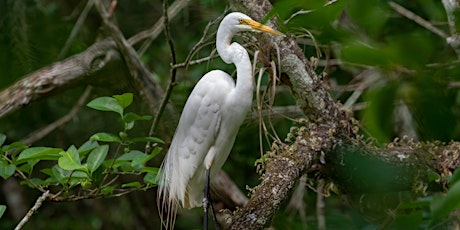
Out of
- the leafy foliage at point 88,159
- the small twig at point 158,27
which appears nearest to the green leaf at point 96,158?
the leafy foliage at point 88,159

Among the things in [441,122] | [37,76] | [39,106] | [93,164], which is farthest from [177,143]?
[441,122]

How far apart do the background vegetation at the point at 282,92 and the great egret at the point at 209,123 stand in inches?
4.6

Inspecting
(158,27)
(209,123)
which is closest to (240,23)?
(209,123)

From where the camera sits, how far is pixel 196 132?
1.89 metres

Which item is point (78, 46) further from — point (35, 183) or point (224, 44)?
point (35, 183)

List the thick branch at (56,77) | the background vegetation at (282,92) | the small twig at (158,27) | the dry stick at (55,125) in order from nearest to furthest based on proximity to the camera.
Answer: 1. the background vegetation at (282,92)
2. the thick branch at (56,77)
3. the small twig at (158,27)
4. the dry stick at (55,125)

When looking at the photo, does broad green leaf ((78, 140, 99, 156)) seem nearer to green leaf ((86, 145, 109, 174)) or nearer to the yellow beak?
green leaf ((86, 145, 109, 174))

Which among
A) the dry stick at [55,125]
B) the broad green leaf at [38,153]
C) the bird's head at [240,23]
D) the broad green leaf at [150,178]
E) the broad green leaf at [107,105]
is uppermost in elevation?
the bird's head at [240,23]

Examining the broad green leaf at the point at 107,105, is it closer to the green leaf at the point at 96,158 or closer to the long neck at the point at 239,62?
the green leaf at the point at 96,158

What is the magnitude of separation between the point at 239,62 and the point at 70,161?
50cm

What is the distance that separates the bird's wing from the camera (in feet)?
5.96

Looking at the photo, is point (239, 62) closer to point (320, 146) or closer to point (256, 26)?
point (256, 26)

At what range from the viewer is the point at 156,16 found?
130 inches

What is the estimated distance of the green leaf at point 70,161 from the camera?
1.58 m
